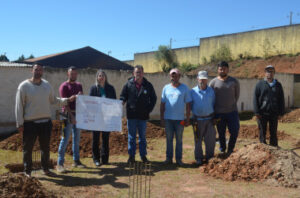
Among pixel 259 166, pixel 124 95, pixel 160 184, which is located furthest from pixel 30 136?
pixel 259 166

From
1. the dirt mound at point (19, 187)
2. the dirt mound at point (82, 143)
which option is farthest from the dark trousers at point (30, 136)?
the dirt mound at point (82, 143)

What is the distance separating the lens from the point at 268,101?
622 centimetres

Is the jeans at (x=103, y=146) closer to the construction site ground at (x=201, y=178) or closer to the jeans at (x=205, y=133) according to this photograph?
the construction site ground at (x=201, y=178)

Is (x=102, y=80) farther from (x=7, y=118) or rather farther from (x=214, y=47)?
(x=214, y=47)

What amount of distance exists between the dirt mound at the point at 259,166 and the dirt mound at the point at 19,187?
9.98 ft

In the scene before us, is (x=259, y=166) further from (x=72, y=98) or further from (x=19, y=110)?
(x=19, y=110)

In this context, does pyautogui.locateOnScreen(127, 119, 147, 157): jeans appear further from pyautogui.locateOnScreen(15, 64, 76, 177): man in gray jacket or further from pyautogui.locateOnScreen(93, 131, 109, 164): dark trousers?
pyautogui.locateOnScreen(15, 64, 76, 177): man in gray jacket

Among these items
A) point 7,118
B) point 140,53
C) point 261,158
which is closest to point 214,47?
point 140,53

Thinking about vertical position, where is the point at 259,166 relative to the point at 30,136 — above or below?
below

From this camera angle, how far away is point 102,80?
5.67 metres

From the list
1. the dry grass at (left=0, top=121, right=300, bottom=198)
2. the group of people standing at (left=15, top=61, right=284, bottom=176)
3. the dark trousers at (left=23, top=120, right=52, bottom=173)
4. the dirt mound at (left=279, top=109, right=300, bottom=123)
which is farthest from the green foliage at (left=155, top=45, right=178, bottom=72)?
the dark trousers at (left=23, top=120, right=52, bottom=173)

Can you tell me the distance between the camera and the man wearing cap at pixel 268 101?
623 cm

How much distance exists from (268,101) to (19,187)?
16.7 ft

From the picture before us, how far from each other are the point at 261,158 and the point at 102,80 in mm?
3334
